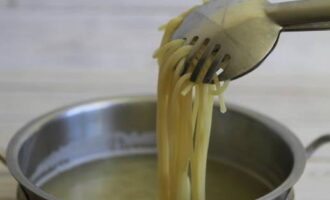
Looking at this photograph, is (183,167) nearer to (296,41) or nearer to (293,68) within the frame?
(293,68)

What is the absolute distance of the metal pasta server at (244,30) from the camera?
0.69 meters

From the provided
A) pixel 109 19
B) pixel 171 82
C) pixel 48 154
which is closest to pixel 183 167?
pixel 171 82

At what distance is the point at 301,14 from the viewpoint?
68 centimetres

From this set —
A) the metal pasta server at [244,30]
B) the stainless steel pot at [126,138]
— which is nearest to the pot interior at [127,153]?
the stainless steel pot at [126,138]

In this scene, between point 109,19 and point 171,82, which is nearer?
point 171,82

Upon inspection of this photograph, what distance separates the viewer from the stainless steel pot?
0.88m

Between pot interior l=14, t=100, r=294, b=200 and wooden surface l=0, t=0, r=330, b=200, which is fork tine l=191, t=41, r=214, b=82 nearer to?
pot interior l=14, t=100, r=294, b=200

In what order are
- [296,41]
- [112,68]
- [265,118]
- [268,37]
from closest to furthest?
[268,37] → [265,118] → [112,68] → [296,41]

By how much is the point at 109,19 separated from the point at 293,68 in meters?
0.45

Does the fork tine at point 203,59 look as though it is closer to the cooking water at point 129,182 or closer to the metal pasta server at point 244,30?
the metal pasta server at point 244,30

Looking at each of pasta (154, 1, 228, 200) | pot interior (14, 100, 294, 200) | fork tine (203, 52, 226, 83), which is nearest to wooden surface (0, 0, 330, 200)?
pot interior (14, 100, 294, 200)

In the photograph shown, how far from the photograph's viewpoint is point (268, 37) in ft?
2.31

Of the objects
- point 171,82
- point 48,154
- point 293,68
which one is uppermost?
point 171,82

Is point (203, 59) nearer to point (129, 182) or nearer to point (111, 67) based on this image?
point (129, 182)
